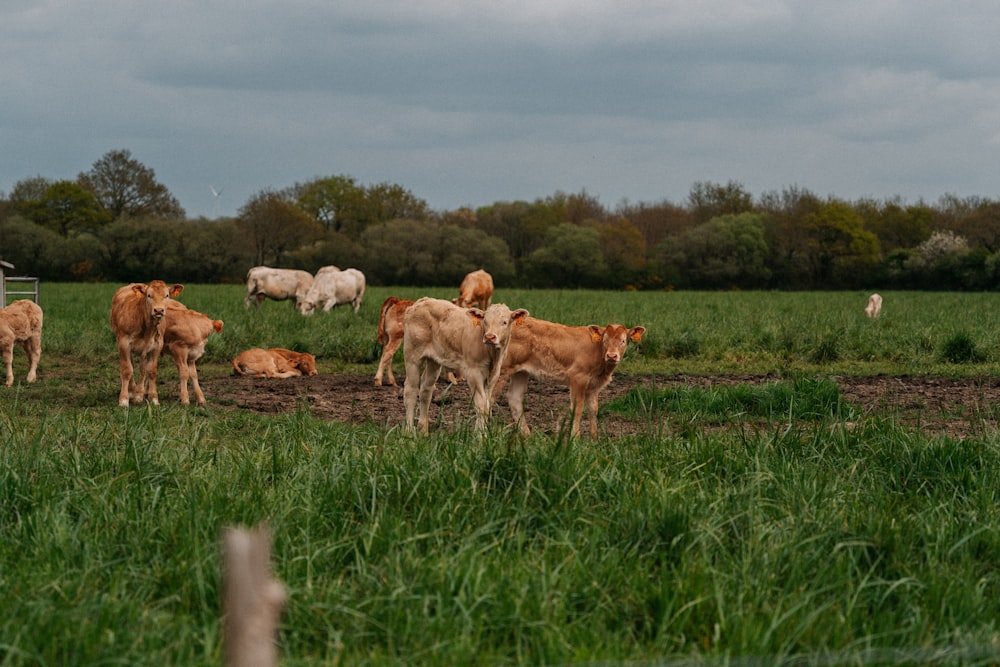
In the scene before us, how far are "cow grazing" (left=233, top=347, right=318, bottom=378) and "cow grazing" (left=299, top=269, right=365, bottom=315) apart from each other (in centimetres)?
1505

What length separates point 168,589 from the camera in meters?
4.23

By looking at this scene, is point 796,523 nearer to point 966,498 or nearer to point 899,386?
point 966,498

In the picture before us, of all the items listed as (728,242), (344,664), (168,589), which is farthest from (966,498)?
(728,242)

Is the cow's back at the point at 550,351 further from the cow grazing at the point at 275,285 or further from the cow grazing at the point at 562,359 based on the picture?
the cow grazing at the point at 275,285

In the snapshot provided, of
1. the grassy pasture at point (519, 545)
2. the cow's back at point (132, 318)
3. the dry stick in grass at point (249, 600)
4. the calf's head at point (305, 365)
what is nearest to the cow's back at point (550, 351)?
the grassy pasture at point (519, 545)

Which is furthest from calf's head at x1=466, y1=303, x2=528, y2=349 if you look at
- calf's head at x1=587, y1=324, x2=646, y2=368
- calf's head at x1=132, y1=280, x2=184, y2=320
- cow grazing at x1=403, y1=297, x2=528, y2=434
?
calf's head at x1=132, y1=280, x2=184, y2=320

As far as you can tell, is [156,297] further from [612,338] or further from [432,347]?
[612,338]

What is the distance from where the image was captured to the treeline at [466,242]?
2557 inches

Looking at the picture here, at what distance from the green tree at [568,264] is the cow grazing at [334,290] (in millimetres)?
42882

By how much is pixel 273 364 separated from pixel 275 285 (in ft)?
65.8

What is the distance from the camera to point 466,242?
72.2 meters

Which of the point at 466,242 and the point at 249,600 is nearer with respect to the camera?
the point at 249,600

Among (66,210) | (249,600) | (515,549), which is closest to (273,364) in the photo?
(515,549)

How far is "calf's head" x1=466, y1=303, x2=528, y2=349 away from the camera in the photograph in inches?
365
